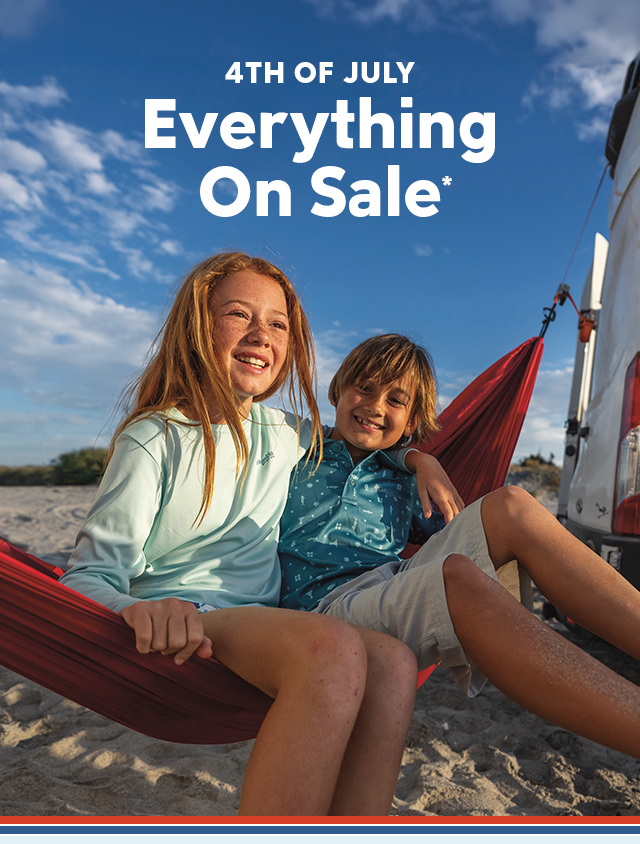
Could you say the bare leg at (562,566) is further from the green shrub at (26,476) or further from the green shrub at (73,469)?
the green shrub at (26,476)

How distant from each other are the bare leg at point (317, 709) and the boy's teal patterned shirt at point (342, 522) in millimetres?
494

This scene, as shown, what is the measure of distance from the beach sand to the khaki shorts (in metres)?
0.67

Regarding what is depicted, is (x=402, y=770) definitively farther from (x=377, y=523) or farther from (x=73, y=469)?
(x=73, y=469)

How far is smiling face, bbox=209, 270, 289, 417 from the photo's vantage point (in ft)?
5.38

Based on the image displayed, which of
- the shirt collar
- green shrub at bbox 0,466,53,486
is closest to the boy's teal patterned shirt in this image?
the shirt collar

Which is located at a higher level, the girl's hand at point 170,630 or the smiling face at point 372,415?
the smiling face at point 372,415

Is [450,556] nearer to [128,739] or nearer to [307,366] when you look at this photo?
[307,366]

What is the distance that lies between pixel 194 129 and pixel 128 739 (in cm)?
250

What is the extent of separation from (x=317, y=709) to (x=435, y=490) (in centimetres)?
87

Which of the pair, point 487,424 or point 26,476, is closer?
point 487,424

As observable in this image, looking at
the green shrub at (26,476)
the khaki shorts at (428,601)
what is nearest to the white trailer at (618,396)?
the khaki shorts at (428,601)

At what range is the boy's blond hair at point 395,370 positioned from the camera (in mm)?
1898

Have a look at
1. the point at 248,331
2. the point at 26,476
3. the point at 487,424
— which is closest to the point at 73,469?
the point at 26,476

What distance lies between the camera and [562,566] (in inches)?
51.2
